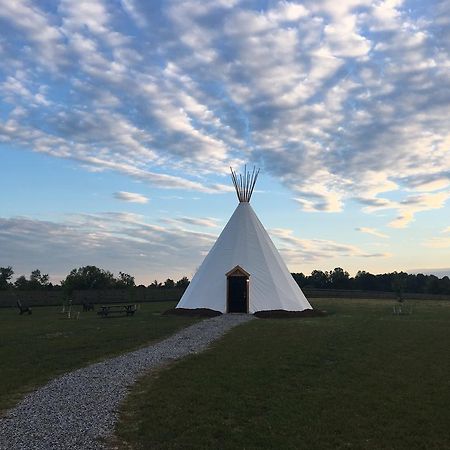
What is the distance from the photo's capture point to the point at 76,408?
22.3 ft

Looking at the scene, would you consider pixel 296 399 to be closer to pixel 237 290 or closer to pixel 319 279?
pixel 237 290

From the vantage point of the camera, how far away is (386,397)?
7.70 metres

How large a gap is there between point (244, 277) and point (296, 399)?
16.5 meters

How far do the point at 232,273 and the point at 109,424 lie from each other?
59.1 ft

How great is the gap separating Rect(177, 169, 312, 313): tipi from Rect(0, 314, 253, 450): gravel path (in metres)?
12.2

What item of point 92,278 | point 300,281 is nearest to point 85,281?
point 92,278

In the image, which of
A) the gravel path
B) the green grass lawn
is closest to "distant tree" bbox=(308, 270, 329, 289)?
the green grass lawn

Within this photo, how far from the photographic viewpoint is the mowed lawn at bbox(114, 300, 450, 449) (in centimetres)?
576

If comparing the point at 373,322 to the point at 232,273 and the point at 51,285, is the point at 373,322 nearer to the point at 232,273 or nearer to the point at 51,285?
the point at 232,273

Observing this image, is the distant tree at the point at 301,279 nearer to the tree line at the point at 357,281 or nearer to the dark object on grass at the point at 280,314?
the tree line at the point at 357,281

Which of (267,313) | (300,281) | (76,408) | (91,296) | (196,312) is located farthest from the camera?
(300,281)

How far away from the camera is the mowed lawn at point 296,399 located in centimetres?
576

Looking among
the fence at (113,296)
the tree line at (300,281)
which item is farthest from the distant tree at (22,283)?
the fence at (113,296)

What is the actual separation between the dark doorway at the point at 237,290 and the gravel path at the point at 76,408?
39.6 feet
